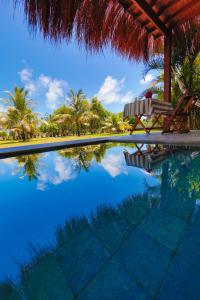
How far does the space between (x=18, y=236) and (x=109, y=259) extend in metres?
0.51

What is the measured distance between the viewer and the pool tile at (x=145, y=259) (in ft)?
1.69

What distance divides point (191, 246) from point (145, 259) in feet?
0.67

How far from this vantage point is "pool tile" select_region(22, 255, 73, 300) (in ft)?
1.61

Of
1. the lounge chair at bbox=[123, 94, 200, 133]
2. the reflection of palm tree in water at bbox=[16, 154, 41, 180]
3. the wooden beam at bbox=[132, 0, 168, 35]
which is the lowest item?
the reflection of palm tree in water at bbox=[16, 154, 41, 180]

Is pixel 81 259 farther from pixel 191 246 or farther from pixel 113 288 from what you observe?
pixel 191 246

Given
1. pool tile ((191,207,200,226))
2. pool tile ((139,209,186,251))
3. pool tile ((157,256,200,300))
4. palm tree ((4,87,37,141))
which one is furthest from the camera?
palm tree ((4,87,37,141))

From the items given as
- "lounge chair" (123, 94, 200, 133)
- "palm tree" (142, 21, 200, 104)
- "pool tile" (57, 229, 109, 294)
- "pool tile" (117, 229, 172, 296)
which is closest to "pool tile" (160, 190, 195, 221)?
"pool tile" (117, 229, 172, 296)

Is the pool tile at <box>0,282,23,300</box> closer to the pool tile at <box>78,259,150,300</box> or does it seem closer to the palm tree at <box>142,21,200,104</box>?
the pool tile at <box>78,259,150,300</box>

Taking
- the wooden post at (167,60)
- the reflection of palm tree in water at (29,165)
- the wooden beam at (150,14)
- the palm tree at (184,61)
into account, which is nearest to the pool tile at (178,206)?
the reflection of palm tree in water at (29,165)

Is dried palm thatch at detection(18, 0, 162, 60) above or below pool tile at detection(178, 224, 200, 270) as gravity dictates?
above

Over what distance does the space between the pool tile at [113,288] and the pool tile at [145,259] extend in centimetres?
3

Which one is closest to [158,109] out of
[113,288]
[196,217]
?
[196,217]

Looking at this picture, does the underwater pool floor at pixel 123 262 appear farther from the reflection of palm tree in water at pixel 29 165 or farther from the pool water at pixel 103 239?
the reflection of palm tree in water at pixel 29 165

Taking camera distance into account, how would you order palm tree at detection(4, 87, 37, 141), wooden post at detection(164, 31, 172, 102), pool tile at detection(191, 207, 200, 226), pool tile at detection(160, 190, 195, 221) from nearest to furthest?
1. pool tile at detection(191, 207, 200, 226)
2. pool tile at detection(160, 190, 195, 221)
3. wooden post at detection(164, 31, 172, 102)
4. palm tree at detection(4, 87, 37, 141)
